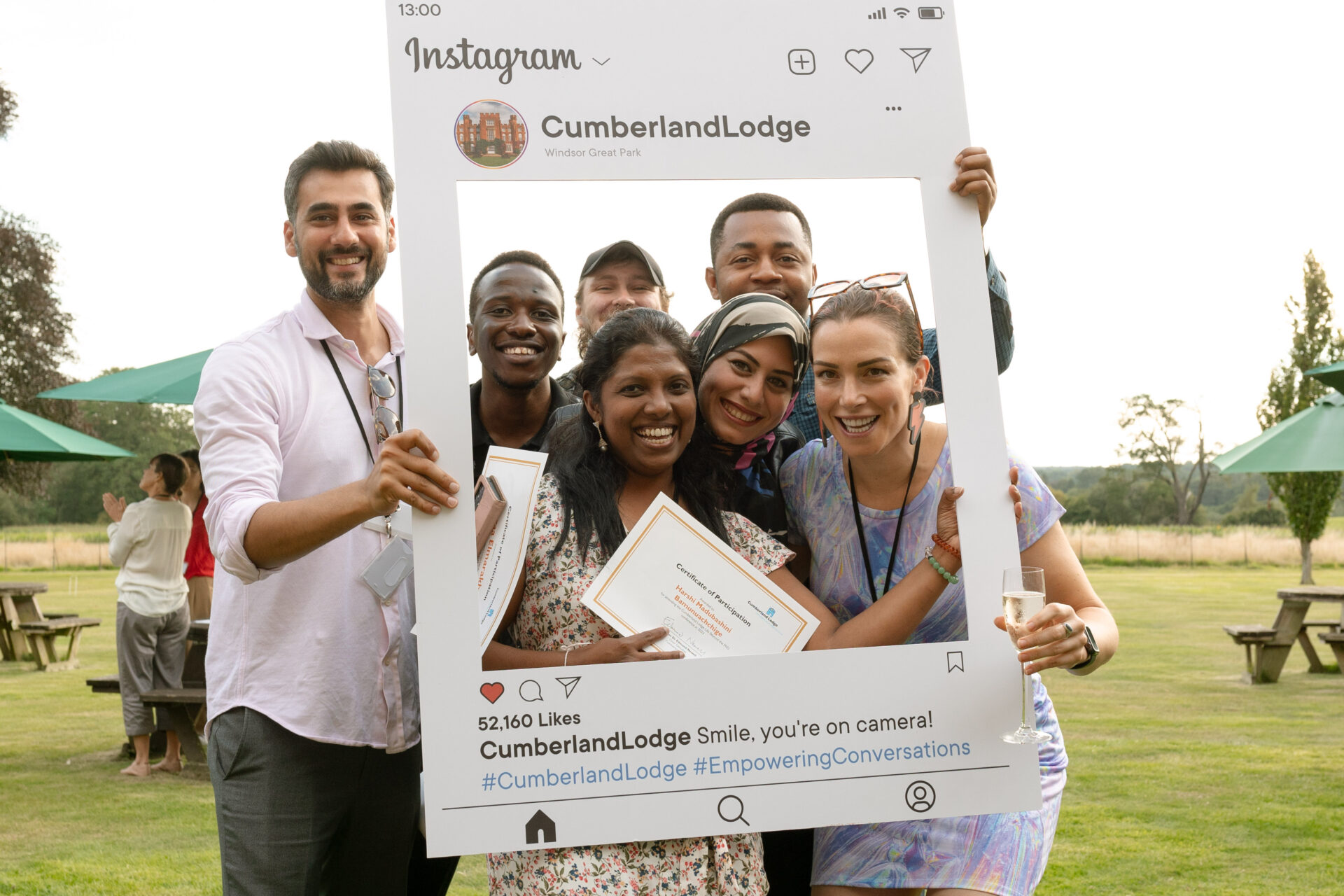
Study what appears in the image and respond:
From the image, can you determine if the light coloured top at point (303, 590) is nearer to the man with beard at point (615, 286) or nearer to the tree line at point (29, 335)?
the man with beard at point (615, 286)

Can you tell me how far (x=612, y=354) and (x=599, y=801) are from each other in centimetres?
95

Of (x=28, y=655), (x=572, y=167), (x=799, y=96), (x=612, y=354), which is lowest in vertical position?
(x=28, y=655)

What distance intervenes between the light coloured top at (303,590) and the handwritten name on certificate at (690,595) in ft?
2.62

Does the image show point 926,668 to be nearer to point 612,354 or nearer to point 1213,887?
point 612,354

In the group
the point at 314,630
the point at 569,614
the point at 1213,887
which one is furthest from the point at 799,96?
the point at 1213,887

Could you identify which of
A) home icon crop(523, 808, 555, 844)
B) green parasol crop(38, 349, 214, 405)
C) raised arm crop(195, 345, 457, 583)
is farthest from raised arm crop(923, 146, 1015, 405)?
green parasol crop(38, 349, 214, 405)

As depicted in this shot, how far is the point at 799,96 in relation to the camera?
90.1 inches

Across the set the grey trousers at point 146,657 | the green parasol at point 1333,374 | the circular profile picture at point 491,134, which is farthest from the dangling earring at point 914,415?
the green parasol at point 1333,374

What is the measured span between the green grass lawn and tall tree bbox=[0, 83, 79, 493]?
18.3 meters

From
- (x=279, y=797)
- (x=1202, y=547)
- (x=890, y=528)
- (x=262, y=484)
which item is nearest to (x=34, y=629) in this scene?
(x=279, y=797)

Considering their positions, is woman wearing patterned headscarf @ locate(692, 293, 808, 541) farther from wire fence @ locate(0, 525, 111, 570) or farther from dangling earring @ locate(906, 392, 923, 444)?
wire fence @ locate(0, 525, 111, 570)

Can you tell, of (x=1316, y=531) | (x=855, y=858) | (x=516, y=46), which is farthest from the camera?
(x=1316, y=531)

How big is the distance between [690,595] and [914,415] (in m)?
0.68

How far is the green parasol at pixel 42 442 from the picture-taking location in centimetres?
946
